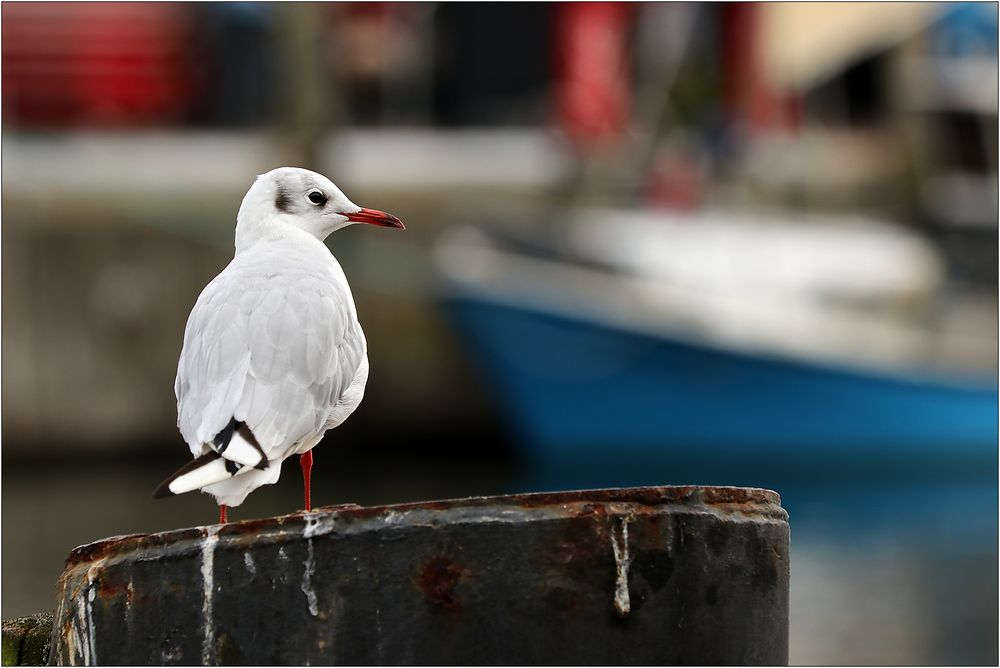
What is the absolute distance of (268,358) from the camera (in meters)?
3.71

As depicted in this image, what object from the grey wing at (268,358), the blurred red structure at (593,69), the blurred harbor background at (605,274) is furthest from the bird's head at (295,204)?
the blurred red structure at (593,69)

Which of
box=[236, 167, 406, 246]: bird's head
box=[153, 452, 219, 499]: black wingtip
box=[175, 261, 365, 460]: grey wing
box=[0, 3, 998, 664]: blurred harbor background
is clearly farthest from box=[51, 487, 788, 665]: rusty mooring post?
box=[0, 3, 998, 664]: blurred harbor background

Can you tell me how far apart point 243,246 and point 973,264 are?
42.2ft

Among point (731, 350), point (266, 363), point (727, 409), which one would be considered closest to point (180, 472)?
point (266, 363)

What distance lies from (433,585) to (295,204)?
6.41 feet

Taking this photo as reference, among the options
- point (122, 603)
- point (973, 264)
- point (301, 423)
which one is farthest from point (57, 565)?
point (973, 264)

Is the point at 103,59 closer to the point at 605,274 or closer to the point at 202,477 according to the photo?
the point at 605,274

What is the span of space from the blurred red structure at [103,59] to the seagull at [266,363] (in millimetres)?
15330

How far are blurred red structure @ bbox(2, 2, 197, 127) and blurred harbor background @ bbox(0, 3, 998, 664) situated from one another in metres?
0.08

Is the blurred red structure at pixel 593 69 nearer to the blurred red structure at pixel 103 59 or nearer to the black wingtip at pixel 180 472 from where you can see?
the blurred red structure at pixel 103 59

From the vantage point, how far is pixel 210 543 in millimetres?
2736

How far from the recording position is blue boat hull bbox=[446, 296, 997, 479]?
1498 cm

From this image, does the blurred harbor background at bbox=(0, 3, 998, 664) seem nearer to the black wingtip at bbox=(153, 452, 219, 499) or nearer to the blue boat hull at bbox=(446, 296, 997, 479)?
the blue boat hull at bbox=(446, 296, 997, 479)

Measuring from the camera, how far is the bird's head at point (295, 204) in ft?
14.5
